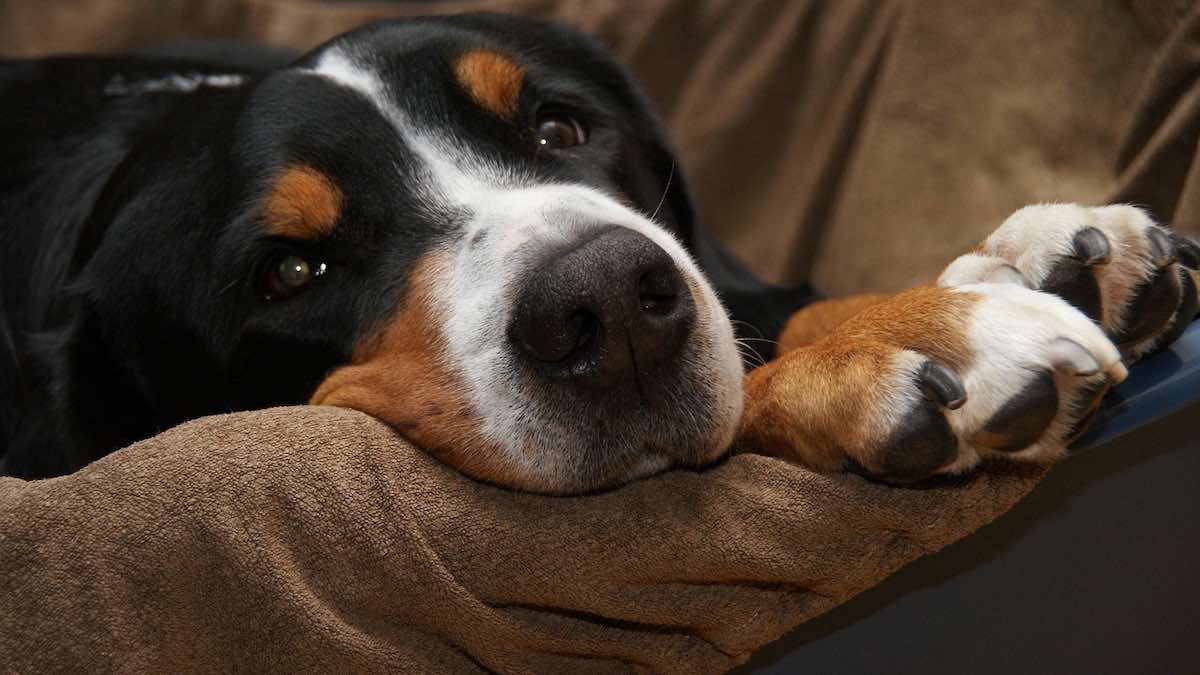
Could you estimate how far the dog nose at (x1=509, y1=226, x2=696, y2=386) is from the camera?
1.29 meters

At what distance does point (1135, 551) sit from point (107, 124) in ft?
7.08

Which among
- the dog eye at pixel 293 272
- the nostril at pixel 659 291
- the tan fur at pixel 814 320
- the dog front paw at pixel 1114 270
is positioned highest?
the dog front paw at pixel 1114 270

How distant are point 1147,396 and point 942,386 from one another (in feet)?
1.13

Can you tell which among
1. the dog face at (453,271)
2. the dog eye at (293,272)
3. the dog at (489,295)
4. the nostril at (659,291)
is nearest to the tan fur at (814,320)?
the dog at (489,295)

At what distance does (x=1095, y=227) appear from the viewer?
142 centimetres

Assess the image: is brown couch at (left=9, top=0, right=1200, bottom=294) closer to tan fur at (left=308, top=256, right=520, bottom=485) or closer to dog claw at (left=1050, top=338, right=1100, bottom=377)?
dog claw at (left=1050, top=338, right=1100, bottom=377)

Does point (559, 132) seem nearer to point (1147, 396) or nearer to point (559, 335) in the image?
point (559, 335)

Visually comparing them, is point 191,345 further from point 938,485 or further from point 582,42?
point 938,485

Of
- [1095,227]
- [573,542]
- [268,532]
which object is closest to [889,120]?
[1095,227]

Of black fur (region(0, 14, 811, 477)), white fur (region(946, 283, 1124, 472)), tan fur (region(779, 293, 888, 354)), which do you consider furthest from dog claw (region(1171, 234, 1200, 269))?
black fur (region(0, 14, 811, 477))

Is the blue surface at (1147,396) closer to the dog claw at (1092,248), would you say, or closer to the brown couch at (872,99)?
the dog claw at (1092,248)

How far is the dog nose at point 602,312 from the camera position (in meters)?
1.29

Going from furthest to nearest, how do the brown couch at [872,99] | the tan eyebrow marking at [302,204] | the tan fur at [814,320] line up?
the brown couch at [872,99], the tan fur at [814,320], the tan eyebrow marking at [302,204]

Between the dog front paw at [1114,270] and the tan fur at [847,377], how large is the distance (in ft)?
0.42
